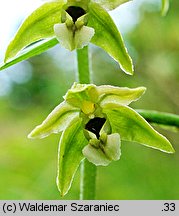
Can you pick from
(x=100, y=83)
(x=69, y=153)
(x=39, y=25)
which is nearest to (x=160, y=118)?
(x=69, y=153)

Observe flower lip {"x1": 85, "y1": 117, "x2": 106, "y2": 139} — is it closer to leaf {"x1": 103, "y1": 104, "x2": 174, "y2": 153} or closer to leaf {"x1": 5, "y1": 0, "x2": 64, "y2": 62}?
leaf {"x1": 103, "y1": 104, "x2": 174, "y2": 153}

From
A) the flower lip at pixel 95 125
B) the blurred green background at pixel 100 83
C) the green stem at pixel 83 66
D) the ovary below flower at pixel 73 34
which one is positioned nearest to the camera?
the ovary below flower at pixel 73 34

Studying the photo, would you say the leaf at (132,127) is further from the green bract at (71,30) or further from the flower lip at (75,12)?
the flower lip at (75,12)

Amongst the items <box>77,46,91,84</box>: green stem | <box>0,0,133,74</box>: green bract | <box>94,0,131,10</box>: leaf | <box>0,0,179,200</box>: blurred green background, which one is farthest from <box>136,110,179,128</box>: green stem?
<box>0,0,179,200</box>: blurred green background

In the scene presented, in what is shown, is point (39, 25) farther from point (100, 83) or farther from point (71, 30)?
point (100, 83)

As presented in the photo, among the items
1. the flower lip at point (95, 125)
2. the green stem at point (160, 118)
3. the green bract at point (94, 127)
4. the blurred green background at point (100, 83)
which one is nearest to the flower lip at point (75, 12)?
the green bract at point (94, 127)

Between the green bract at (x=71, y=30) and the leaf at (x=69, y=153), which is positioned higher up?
the green bract at (x=71, y=30)

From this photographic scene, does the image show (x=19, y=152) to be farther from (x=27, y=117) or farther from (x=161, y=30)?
(x=161, y=30)
